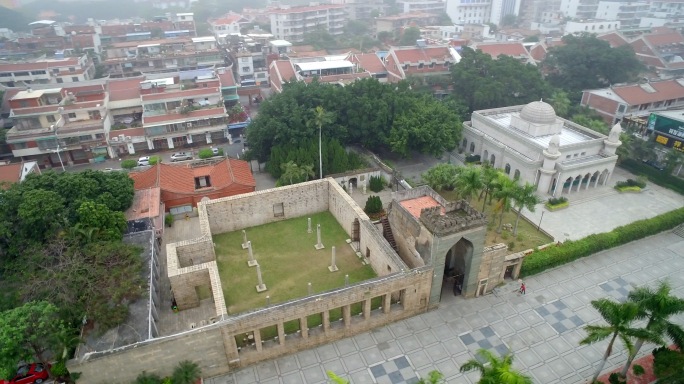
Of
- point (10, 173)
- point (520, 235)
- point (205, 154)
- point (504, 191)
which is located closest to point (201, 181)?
point (205, 154)

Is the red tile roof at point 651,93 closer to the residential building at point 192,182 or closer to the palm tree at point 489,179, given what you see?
the palm tree at point 489,179

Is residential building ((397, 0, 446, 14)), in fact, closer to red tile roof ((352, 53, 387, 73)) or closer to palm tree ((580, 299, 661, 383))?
red tile roof ((352, 53, 387, 73))

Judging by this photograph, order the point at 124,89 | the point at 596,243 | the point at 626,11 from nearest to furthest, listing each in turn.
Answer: the point at 596,243 < the point at 124,89 < the point at 626,11

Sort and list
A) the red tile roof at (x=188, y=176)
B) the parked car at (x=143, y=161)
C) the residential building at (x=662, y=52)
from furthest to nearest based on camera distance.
A: the residential building at (x=662, y=52), the parked car at (x=143, y=161), the red tile roof at (x=188, y=176)

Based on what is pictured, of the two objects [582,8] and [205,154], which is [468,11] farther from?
[205,154]

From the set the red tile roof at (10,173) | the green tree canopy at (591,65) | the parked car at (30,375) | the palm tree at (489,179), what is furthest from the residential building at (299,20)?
the parked car at (30,375)

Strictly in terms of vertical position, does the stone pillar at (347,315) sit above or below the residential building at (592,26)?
below
